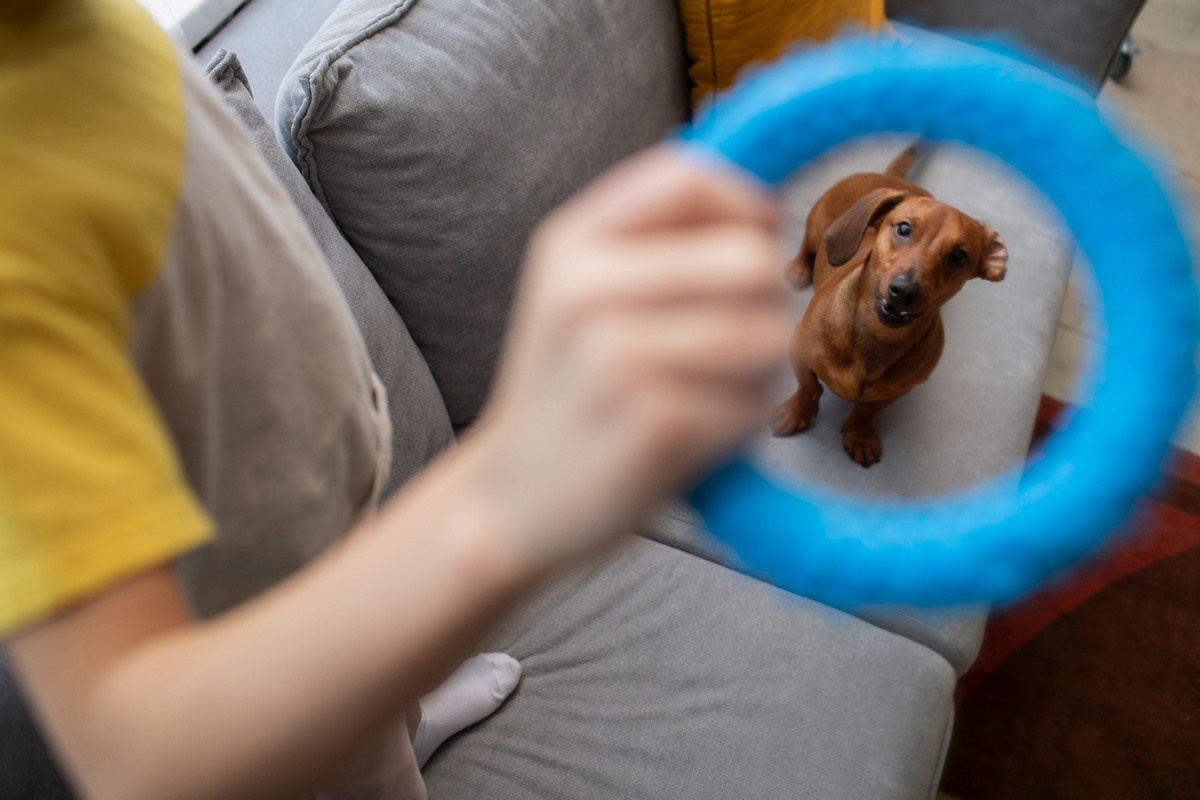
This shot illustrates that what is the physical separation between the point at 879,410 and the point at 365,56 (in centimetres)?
84

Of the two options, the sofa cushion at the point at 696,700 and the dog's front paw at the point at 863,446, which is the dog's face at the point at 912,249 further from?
the sofa cushion at the point at 696,700

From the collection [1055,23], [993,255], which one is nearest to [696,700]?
[993,255]

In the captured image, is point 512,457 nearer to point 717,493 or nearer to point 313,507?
point 717,493

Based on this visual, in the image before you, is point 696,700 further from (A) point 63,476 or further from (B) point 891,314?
(A) point 63,476

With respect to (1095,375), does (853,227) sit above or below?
below

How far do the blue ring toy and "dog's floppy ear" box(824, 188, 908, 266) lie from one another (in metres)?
0.61

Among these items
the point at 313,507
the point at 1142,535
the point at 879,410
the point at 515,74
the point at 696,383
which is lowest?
the point at 1142,535

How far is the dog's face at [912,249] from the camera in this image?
1.03 meters

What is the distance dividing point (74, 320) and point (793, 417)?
1.05 metres

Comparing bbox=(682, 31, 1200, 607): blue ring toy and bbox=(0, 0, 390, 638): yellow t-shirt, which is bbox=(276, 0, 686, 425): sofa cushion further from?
bbox=(682, 31, 1200, 607): blue ring toy

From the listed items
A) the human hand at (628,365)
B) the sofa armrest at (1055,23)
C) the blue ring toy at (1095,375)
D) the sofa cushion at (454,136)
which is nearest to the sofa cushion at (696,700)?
the sofa cushion at (454,136)

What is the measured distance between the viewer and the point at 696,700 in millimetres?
984

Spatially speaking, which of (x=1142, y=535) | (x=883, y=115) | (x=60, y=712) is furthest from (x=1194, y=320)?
(x=1142, y=535)

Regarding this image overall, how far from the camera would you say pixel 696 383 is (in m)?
0.26
